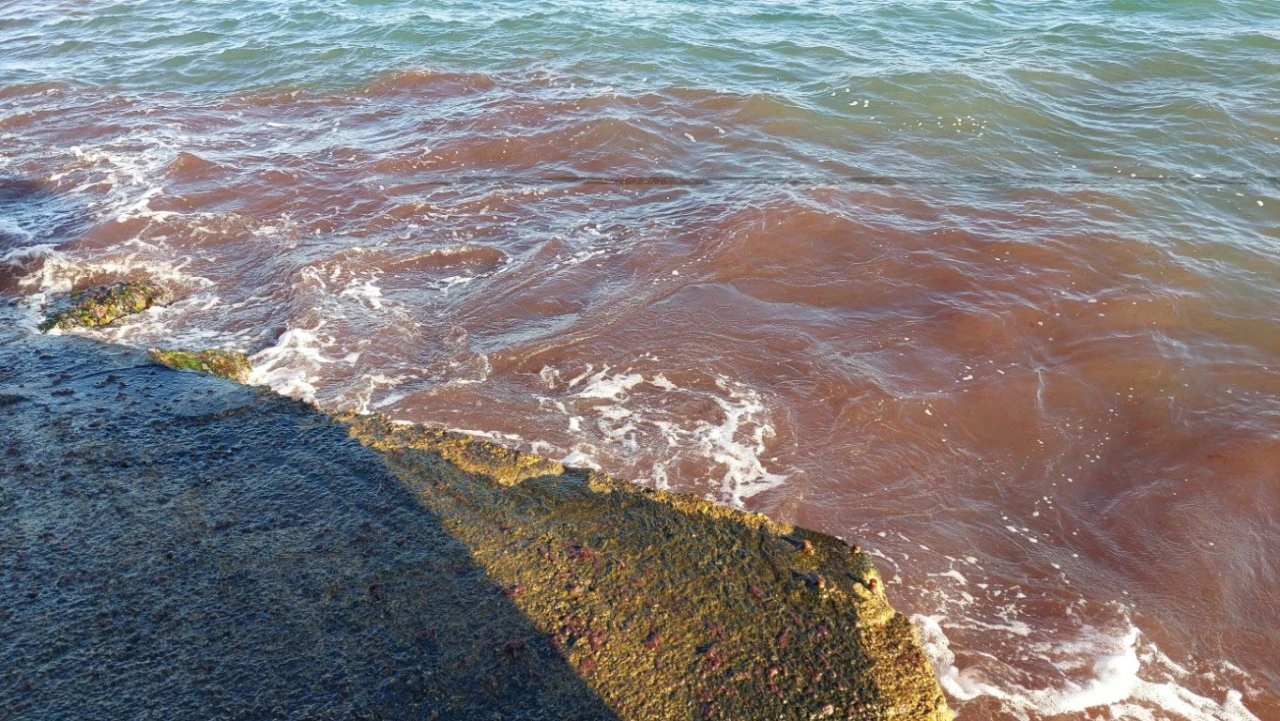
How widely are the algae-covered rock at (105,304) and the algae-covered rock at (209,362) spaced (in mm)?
Answer: 1387

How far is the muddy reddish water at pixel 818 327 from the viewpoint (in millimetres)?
5543

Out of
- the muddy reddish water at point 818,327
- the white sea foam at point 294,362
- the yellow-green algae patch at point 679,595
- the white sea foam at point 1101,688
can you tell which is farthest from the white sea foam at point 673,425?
the white sea foam at point 294,362

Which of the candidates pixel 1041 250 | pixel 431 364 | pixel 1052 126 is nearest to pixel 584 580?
pixel 431 364

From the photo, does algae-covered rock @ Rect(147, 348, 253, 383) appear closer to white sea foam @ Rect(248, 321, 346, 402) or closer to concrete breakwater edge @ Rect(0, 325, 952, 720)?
white sea foam @ Rect(248, 321, 346, 402)

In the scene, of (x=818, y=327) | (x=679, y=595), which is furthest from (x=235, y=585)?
(x=818, y=327)

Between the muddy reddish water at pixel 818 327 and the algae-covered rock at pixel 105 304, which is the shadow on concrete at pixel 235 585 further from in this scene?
the algae-covered rock at pixel 105 304

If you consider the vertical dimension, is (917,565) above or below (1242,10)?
below

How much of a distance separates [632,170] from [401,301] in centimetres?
488

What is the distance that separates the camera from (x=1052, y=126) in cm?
1271

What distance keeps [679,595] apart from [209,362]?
530 centimetres

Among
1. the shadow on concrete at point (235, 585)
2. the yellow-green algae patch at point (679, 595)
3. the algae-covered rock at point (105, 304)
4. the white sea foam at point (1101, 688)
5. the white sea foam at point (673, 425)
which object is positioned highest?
the algae-covered rock at point (105, 304)

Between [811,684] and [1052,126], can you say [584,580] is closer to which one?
[811,684]

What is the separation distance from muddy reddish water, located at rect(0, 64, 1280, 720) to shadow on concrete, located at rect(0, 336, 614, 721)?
1448mm

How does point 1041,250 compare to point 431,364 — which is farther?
point 1041,250
